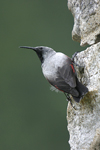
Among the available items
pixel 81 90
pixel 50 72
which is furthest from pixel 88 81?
pixel 50 72

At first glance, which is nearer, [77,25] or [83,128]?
[83,128]

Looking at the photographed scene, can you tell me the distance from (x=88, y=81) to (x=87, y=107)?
0.15 m

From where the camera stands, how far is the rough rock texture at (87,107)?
1418 mm

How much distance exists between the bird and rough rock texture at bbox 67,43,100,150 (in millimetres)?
52

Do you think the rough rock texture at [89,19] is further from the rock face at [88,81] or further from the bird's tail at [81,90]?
the bird's tail at [81,90]

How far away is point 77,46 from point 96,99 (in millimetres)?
1652

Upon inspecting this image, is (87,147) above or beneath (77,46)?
beneath

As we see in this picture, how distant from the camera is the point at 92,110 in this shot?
4.77 feet

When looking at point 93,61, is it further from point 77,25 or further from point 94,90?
point 77,25

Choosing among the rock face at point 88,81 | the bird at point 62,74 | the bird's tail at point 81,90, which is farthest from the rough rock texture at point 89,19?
the bird's tail at point 81,90

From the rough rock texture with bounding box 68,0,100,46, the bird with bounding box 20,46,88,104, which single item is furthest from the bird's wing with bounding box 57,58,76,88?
the rough rock texture with bounding box 68,0,100,46

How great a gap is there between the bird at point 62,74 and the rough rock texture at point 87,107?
5cm

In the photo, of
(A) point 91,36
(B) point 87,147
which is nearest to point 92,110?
(B) point 87,147

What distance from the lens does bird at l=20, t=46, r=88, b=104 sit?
4.70 feet
